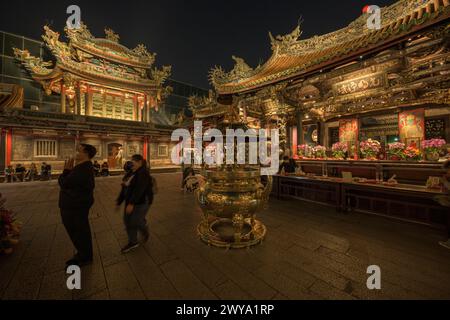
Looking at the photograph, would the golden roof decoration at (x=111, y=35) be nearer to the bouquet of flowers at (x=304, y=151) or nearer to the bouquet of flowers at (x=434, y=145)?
the bouquet of flowers at (x=304, y=151)

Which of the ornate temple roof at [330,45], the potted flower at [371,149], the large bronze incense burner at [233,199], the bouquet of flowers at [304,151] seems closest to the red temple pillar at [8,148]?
the ornate temple roof at [330,45]

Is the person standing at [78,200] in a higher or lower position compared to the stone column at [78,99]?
lower

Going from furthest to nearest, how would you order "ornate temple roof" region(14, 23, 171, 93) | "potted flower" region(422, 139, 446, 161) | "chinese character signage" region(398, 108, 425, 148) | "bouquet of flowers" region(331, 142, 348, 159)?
"ornate temple roof" region(14, 23, 171, 93)
"chinese character signage" region(398, 108, 425, 148)
"bouquet of flowers" region(331, 142, 348, 159)
"potted flower" region(422, 139, 446, 161)

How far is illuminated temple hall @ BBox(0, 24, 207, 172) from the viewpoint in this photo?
13375mm

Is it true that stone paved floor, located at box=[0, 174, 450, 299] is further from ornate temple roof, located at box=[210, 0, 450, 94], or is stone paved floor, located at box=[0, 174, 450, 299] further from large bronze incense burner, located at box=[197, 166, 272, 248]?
ornate temple roof, located at box=[210, 0, 450, 94]

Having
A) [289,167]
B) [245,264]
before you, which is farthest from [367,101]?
[245,264]

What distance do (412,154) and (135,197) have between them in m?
7.55

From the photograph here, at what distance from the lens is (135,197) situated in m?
2.82

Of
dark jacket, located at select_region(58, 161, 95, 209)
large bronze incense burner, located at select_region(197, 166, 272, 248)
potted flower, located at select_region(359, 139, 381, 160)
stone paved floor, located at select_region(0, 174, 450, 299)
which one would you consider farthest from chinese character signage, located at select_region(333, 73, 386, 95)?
dark jacket, located at select_region(58, 161, 95, 209)

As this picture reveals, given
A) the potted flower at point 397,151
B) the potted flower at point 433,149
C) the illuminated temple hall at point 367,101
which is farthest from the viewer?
the potted flower at point 397,151

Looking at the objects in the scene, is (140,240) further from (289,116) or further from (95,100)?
(95,100)

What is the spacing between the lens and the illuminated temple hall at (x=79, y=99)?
13375 mm

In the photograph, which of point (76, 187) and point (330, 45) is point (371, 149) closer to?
point (330, 45)

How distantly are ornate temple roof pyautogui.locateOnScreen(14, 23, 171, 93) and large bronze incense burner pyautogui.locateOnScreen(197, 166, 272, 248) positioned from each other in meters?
21.0
